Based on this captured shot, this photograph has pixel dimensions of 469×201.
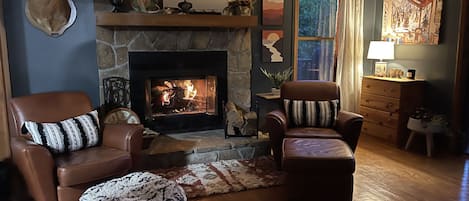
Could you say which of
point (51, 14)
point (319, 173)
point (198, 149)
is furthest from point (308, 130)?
point (51, 14)

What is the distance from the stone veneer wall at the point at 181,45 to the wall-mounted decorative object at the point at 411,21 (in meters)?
2.01

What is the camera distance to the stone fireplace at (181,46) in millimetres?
3994

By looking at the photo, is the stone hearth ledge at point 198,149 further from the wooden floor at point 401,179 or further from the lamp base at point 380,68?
the lamp base at point 380,68

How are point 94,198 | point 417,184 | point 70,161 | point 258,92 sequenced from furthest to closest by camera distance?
point 258,92, point 417,184, point 70,161, point 94,198

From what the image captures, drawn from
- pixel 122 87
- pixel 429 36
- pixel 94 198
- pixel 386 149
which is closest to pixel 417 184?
pixel 386 149

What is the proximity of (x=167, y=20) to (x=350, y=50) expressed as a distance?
279 cm

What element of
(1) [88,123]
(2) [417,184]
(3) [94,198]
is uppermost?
Answer: (1) [88,123]

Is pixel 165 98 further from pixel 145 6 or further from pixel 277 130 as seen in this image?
pixel 277 130

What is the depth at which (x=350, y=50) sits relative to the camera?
5398 millimetres

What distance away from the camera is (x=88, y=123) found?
3.11 metres

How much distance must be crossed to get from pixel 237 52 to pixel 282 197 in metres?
2.04

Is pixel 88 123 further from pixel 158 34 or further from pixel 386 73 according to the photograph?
pixel 386 73

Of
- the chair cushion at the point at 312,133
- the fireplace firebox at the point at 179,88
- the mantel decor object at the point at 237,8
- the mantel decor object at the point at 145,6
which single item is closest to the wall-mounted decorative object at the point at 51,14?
the mantel decor object at the point at 145,6

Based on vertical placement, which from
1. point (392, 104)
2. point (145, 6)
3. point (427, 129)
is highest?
point (145, 6)
